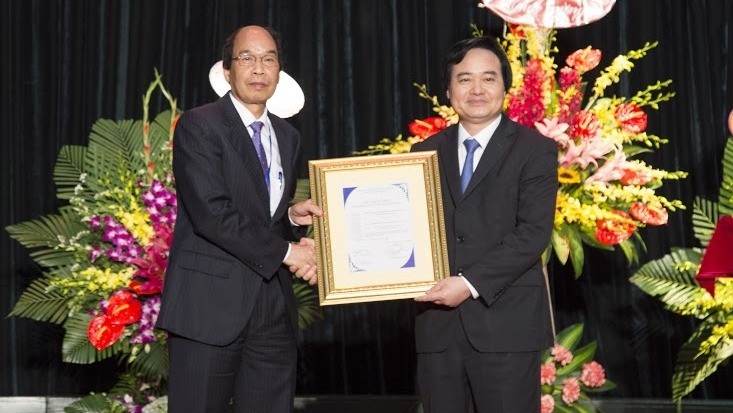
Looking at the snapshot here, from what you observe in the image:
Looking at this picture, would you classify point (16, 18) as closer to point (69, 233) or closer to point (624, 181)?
point (69, 233)

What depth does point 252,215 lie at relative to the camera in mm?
2850

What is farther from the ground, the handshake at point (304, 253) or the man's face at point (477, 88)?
the man's face at point (477, 88)

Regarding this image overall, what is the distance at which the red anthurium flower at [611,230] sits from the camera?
138 inches

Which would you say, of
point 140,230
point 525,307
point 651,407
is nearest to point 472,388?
point 525,307

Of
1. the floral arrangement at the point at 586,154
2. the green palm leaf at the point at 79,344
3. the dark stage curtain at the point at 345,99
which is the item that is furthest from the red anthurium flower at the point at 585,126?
the green palm leaf at the point at 79,344

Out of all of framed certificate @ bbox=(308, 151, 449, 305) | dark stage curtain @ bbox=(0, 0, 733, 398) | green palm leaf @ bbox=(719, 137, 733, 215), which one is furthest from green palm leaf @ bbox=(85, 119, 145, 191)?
green palm leaf @ bbox=(719, 137, 733, 215)

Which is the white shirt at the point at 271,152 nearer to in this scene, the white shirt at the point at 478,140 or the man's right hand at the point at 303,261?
the man's right hand at the point at 303,261

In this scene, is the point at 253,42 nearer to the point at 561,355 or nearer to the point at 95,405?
the point at 561,355

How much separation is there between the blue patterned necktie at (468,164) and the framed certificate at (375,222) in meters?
0.07

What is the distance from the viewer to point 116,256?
3752mm

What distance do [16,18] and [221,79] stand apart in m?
2.02

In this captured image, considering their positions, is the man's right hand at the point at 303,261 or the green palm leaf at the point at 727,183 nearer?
the man's right hand at the point at 303,261

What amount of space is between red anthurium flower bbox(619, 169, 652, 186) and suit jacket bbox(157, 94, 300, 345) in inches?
48.0

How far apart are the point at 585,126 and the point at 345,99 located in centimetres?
175
